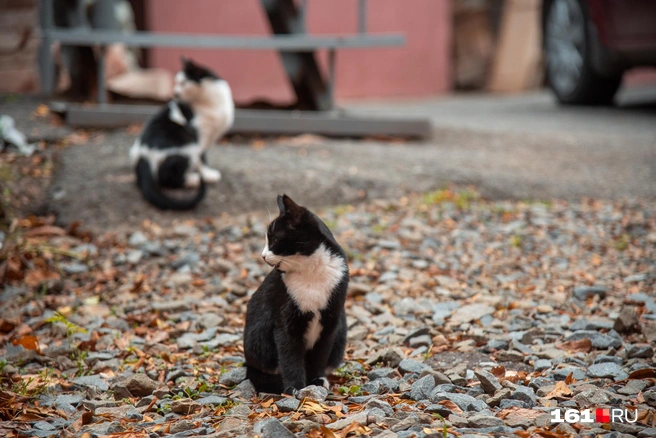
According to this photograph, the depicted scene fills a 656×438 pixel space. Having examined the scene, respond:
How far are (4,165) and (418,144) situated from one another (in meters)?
3.19

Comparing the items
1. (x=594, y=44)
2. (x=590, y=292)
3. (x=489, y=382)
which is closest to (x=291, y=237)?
(x=489, y=382)

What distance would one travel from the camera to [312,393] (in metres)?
2.57

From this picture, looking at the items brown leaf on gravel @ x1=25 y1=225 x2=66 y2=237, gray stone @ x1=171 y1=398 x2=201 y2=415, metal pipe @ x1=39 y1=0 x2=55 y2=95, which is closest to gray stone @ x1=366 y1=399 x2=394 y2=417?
gray stone @ x1=171 y1=398 x2=201 y2=415

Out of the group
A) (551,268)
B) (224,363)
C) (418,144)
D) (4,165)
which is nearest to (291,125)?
(418,144)

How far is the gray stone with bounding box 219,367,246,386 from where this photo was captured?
288 cm

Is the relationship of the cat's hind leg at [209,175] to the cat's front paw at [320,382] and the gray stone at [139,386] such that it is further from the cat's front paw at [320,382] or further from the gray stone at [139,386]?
the cat's front paw at [320,382]

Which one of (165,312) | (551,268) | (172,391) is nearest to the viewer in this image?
(172,391)

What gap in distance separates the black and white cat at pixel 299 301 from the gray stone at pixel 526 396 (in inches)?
25.4

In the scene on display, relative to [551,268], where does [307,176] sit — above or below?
above

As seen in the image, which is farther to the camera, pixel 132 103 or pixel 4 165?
pixel 132 103

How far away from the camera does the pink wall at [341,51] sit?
32.0 feet

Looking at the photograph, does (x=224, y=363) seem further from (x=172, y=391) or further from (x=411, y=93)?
(x=411, y=93)

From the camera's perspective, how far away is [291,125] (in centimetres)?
632

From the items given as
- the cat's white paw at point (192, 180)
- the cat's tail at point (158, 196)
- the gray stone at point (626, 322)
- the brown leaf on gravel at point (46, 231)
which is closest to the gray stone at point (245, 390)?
the gray stone at point (626, 322)
